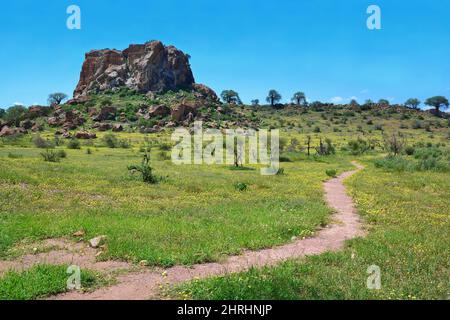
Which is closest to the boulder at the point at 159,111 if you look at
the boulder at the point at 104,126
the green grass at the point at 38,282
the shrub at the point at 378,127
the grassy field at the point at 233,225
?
the boulder at the point at 104,126

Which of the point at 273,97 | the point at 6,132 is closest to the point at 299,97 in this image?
the point at 273,97

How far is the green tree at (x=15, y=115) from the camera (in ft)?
294

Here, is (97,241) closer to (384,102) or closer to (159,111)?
(159,111)

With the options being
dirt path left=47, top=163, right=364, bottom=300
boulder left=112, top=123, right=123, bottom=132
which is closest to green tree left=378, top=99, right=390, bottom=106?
boulder left=112, top=123, right=123, bottom=132

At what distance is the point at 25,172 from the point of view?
22078 mm

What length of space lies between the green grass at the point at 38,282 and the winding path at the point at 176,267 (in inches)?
11.7

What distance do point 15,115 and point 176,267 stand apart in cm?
10223

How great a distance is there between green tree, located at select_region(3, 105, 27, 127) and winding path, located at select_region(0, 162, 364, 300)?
88.0m

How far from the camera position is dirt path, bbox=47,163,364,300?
7504mm

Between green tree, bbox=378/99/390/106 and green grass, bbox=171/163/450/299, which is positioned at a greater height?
green tree, bbox=378/99/390/106
